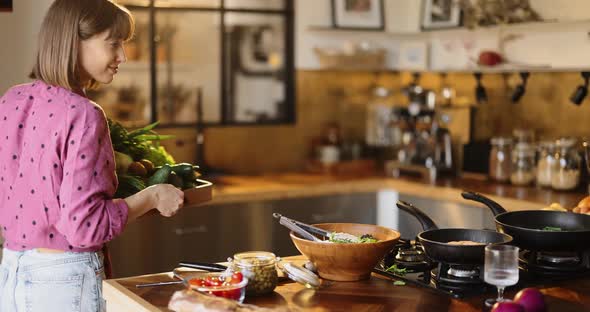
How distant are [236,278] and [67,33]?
882 mm

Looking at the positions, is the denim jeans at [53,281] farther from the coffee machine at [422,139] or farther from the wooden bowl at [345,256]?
the coffee machine at [422,139]

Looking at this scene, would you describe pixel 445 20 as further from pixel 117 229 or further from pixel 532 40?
pixel 117 229

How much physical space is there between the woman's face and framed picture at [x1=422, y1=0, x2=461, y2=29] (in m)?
3.06

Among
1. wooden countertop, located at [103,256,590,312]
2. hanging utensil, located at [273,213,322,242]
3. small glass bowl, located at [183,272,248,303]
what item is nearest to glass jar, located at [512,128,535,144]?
wooden countertop, located at [103,256,590,312]

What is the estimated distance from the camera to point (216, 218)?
470 cm

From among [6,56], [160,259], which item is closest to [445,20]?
[160,259]

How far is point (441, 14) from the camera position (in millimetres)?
5371

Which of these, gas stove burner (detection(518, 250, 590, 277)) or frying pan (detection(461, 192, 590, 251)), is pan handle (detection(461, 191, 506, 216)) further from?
gas stove burner (detection(518, 250, 590, 277))

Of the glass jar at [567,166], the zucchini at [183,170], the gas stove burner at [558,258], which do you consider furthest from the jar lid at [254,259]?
the glass jar at [567,166]

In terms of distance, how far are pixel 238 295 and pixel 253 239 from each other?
8.59 feet

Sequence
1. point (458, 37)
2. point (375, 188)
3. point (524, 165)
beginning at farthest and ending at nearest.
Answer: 1. point (458, 37)
2. point (375, 188)
3. point (524, 165)

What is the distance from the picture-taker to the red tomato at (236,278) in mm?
2252

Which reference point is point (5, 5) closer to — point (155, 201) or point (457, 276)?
point (155, 201)

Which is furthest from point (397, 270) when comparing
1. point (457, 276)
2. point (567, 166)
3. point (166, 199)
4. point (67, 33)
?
point (567, 166)
